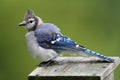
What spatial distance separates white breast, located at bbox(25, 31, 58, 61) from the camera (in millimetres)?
9438

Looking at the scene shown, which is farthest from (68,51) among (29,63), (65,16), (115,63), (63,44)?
(65,16)

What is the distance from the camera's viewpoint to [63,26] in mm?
15289

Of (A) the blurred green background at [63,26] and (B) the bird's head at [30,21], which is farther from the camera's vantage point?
(A) the blurred green background at [63,26]

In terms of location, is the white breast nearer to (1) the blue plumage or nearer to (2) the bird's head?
(1) the blue plumage

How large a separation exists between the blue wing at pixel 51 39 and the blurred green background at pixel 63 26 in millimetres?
4450

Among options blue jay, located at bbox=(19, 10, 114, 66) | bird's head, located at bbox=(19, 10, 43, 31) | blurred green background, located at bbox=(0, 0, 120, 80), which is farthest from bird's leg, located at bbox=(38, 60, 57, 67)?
blurred green background, located at bbox=(0, 0, 120, 80)

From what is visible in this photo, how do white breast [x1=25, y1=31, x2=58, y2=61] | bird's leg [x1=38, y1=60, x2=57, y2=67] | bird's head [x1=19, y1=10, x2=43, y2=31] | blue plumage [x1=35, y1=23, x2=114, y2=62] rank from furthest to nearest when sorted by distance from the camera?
bird's head [x1=19, y1=10, x2=43, y2=31]
blue plumage [x1=35, y1=23, x2=114, y2=62]
white breast [x1=25, y1=31, x2=58, y2=61]
bird's leg [x1=38, y1=60, x2=57, y2=67]

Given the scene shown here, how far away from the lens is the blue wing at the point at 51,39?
9.61 meters

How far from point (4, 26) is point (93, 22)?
5.75 feet

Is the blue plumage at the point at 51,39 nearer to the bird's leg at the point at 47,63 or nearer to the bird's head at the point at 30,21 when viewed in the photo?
the bird's head at the point at 30,21

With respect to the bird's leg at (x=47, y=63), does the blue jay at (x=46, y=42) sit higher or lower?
higher

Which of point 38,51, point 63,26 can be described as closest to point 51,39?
point 38,51

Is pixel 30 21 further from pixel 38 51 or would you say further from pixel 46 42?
pixel 38 51

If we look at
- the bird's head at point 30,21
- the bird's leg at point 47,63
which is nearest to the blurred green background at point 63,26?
the bird's head at point 30,21
